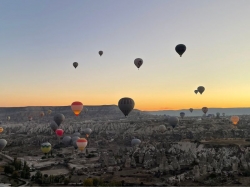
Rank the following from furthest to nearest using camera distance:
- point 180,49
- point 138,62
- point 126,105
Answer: point 138,62, point 180,49, point 126,105

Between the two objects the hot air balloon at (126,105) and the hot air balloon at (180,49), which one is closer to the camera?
the hot air balloon at (126,105)

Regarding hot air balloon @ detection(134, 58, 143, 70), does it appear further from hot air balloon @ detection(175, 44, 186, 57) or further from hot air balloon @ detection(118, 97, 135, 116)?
hot air balloon @ detection(175, 44, 186, 57)

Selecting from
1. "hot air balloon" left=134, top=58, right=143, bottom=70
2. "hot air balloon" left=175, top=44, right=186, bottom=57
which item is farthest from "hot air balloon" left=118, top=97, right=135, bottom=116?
"hot air balloon" left=175, top=44, right=186, bottom=57

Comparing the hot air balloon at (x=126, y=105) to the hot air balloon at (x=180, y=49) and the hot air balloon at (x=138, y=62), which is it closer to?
the hot air balloon at (x=138, y=62)

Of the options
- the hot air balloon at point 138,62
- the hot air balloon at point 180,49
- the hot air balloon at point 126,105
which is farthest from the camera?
the hot air balloon at point 138,62

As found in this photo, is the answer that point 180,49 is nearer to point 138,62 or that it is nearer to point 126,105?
point 138,62

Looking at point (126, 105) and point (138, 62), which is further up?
point (138, 62)

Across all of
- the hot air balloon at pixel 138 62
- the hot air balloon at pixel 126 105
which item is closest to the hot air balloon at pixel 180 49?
the hot air balloon at pixel 138 62

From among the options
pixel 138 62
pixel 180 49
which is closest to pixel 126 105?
pixel 138 62

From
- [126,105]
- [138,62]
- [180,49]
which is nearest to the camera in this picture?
[126,105]

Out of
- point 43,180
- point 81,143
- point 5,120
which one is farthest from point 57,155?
point 5,120

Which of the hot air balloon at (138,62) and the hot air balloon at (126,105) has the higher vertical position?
the hot air balloon at (138,62)
